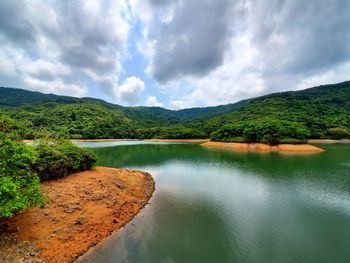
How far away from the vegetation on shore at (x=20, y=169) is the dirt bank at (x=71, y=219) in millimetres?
854

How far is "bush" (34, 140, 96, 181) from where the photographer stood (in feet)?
41.8

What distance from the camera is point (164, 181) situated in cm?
2014

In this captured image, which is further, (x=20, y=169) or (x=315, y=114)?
(x=315, y=114)

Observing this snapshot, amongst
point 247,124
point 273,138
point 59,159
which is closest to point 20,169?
point 59,159

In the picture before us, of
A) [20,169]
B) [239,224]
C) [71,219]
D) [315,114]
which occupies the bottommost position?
[239,224]

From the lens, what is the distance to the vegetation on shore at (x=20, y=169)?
22.9ft

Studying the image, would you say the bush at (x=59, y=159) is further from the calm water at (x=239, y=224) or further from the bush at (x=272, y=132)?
the bush at (x=272, y=132)

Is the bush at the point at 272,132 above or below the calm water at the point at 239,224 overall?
above

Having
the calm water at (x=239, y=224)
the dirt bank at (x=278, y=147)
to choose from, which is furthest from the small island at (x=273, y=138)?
the calm water at (x=239, y=224)

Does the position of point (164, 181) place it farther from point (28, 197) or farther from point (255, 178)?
point (28, 197)

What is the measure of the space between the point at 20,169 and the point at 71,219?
351 centimetres

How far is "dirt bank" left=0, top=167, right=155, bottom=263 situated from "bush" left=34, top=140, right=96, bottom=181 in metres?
0.65

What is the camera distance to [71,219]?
32.7ft

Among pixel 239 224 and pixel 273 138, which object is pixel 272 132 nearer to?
pixel 273 138
